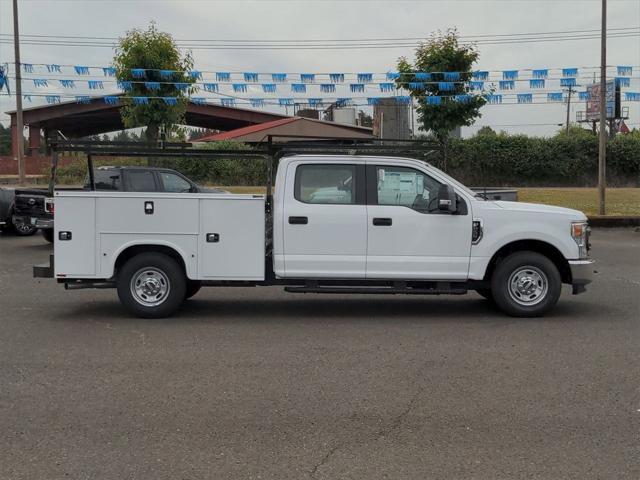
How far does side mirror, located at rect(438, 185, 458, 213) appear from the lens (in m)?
7.96

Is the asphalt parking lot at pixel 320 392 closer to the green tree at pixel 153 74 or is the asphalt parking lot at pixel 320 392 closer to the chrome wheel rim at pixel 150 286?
the chrome wheel rim at pixel 150 286

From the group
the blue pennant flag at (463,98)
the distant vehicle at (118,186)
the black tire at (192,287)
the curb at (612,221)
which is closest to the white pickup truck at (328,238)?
the black tire at (192,287)

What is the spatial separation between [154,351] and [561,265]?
488cm

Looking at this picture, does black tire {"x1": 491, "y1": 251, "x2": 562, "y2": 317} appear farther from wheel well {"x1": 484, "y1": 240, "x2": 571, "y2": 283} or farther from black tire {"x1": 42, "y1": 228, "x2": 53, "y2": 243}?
black tire {"x1": 42, "y1": 228, "x2": 53, "y2": 243}

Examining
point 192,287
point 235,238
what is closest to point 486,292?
point 235,238

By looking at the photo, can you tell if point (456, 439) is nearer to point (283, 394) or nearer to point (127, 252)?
point (283, 394)

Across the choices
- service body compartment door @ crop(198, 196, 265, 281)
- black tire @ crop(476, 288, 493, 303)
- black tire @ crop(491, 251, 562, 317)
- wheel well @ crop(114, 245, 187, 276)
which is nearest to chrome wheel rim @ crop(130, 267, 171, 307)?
wheel well @ crop(114, 245, 187, 276)

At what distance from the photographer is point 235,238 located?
320 inches

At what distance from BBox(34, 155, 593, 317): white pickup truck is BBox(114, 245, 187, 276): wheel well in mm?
12

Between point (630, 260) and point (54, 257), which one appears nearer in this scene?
point (54, 257)

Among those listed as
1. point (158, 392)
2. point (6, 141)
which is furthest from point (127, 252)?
point (6, 141)

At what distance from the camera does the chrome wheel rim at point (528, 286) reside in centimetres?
817

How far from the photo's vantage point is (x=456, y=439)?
4.52 meters

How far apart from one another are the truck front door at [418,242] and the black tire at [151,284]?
89.4 inches
